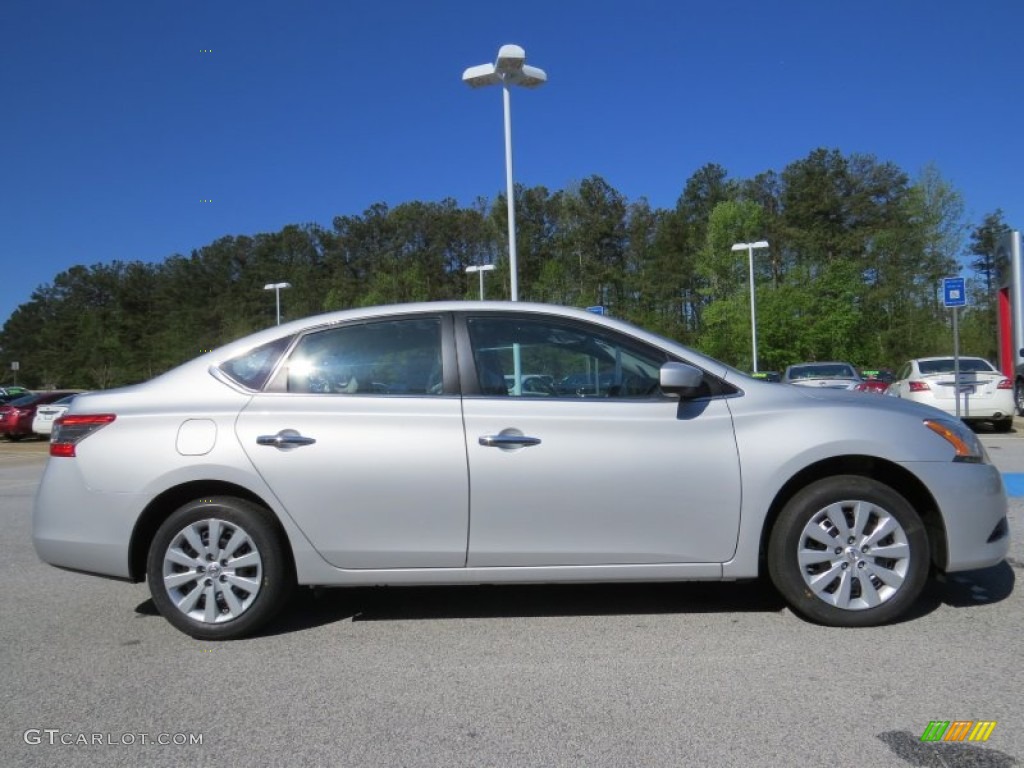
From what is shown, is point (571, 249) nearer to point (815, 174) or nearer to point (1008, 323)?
point (815, 174)

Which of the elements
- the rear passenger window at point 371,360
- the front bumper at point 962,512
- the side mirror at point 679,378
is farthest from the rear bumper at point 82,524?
the front bumper at point 962,512

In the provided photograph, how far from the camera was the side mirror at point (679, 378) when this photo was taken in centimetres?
386

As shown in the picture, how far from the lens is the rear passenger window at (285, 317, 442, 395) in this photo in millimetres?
4105

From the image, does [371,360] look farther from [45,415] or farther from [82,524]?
[45,415]

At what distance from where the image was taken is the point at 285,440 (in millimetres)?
3949

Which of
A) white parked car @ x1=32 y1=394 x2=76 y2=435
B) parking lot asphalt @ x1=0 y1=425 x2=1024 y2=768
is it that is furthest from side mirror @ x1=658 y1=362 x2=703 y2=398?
white parked car @ x1=32 y1=394 x2=76 y2=435

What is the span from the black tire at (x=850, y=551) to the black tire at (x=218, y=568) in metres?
2.57

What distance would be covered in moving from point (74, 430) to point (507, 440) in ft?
7.41

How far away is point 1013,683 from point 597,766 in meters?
1.89

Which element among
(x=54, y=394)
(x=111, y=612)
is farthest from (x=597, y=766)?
(x=54, y=394)

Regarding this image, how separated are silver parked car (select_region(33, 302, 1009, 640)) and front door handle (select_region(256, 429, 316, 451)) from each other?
0.01 meters

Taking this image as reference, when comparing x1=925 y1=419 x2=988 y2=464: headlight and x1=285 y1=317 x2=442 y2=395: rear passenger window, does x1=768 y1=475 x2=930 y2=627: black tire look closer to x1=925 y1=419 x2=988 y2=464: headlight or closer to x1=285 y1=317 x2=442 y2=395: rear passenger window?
x1=925 y1=419 x2=988 y2=464: headlight

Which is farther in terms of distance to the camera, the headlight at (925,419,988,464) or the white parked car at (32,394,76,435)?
the white parked car at (32,394,76,435)

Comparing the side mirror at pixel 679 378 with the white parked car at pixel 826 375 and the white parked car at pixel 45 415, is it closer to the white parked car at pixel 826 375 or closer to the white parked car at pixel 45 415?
the white parked car at pixel 826 375
